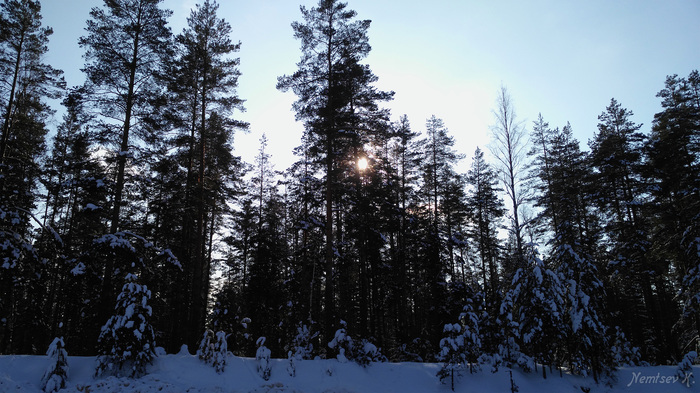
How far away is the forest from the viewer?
1212 centimetres

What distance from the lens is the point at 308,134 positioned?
55.5 feet

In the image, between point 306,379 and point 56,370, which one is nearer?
point 56,370

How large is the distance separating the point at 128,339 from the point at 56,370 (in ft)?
5.08

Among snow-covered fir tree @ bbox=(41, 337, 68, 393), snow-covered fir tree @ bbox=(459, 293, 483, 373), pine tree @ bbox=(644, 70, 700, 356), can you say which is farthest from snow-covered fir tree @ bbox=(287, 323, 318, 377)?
pine tree @ bbox=(644, 70, 700, 356)

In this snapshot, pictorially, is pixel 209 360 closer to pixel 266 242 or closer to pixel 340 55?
pixel 266 242

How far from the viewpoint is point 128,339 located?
942 centimetres

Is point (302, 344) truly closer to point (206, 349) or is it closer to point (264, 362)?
point (264, 362)

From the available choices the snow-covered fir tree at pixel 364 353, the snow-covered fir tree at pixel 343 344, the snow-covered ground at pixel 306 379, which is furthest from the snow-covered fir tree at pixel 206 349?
the snow-covered fir tree at pixel 364 353

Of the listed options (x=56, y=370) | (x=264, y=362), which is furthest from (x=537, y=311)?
(x=56, y=370)

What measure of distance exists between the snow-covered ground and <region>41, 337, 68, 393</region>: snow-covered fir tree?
198 mm

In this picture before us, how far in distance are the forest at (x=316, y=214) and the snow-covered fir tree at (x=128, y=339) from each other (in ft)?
0.17

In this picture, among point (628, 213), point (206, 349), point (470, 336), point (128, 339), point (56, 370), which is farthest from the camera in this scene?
point (628, 213)

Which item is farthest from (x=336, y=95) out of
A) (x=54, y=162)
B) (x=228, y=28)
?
(x=54, y=162)

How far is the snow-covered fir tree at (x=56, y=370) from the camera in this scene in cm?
850
